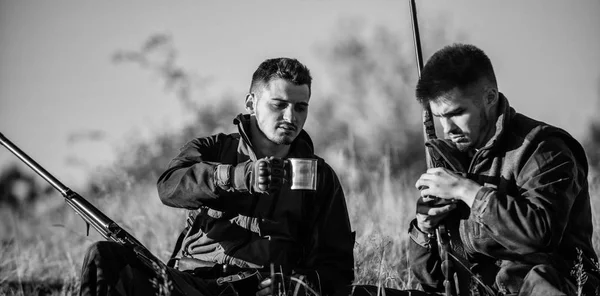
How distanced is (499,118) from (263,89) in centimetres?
152

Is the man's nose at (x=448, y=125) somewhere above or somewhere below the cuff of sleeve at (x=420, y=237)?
above

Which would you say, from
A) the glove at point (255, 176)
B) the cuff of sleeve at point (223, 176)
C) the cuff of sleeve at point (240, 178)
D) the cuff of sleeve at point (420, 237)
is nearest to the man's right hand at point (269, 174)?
the glove at point (255, 176)

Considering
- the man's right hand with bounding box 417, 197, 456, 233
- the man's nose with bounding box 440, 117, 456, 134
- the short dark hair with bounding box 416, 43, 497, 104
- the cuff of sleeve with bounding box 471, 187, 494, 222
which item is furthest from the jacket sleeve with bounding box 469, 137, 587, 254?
the short dark hair with bounding box 416, 43, 497, 104

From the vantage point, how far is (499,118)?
4926 millimetres

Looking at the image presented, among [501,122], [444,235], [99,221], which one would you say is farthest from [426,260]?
[99,221]

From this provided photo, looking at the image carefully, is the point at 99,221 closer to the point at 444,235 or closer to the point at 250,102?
the point at 250,102

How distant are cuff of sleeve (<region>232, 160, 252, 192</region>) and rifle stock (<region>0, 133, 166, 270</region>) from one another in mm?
565

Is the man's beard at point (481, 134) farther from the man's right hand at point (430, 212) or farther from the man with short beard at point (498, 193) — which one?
the man's right hand at point (430, 212)

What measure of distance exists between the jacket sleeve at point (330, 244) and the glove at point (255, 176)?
783mm

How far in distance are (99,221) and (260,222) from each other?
0.93 meters

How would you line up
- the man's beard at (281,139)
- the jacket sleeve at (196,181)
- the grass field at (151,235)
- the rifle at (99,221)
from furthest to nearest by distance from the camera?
the grass field at (151,235) < the man's beard at (281,139) < the jacket sleeve at (196,181) < the rifle at (99,221)

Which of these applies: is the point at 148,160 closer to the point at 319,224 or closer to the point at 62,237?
the point at 62,237

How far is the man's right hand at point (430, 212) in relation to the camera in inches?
191

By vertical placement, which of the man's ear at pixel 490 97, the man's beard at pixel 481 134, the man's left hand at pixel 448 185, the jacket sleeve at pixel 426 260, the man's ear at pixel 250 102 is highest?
the man's ear at pixel 250 102
